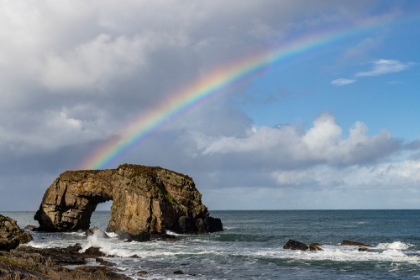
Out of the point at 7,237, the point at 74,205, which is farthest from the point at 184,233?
the point at 7,237

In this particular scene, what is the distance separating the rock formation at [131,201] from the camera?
77.8 meters

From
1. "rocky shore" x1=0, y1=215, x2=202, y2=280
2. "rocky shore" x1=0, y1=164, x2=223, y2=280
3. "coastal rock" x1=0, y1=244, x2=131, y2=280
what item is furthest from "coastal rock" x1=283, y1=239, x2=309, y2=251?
"coastal rock" x1=0, y1=244, x2=131, y2=280

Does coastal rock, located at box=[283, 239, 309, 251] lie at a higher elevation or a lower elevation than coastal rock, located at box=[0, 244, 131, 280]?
lower

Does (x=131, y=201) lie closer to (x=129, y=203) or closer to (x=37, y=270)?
(x=129, y=203)

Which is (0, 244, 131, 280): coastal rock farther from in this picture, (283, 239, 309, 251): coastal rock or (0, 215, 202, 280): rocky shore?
(283, 239, 309, 251): coastal rock

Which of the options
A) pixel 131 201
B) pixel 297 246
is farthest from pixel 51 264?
pixel 131 201

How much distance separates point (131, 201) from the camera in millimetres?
79125

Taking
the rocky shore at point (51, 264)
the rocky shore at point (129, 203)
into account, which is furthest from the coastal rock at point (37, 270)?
the rocky shore at point (129, 203)

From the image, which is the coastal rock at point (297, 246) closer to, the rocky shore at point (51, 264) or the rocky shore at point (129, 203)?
the rocky shore at point (51, 264)

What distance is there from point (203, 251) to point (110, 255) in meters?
11.9

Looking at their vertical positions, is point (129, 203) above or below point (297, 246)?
above

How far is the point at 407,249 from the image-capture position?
59875 mm

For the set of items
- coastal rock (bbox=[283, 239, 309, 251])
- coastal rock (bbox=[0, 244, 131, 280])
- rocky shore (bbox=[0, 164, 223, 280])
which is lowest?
coastal rock (bbox=[283, 239, 309, 251])

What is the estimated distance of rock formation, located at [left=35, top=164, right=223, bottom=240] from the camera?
77.8 m
